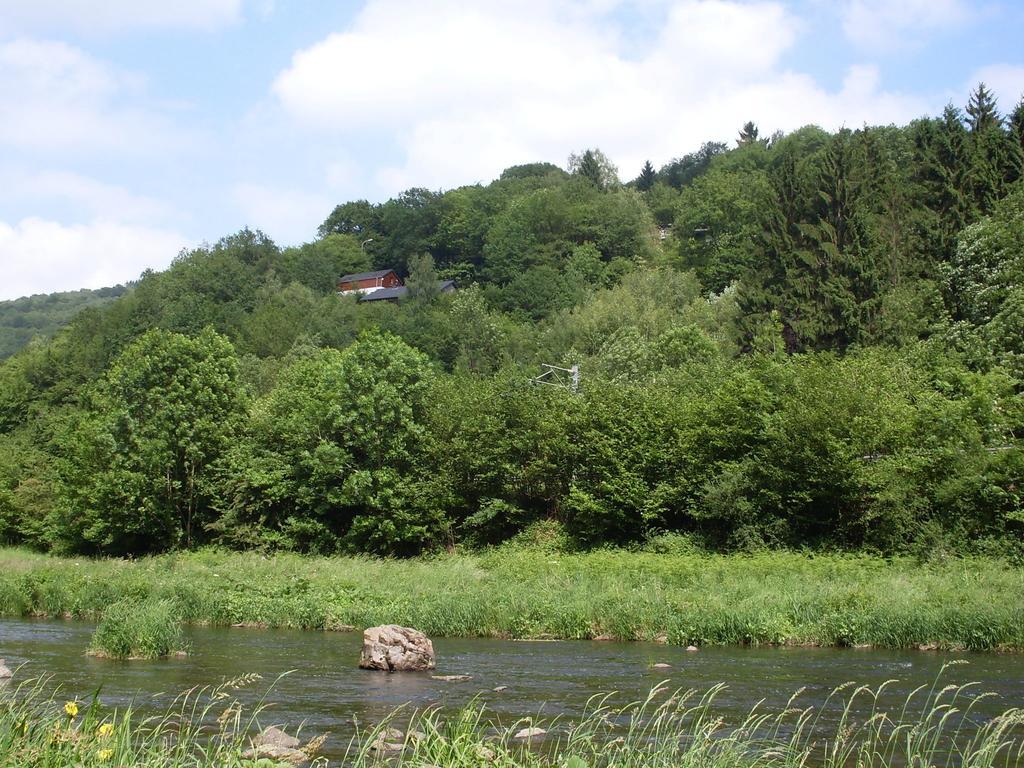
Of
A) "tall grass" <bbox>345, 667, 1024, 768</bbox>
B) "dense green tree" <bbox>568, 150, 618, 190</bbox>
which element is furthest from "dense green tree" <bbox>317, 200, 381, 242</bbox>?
"tall grass" <bbox>345, 667, 1024, 768</bbox>

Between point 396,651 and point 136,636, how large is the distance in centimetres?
581

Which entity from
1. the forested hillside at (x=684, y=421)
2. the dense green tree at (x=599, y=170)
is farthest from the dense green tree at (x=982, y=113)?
the dense green tree at (x=599, y=170)

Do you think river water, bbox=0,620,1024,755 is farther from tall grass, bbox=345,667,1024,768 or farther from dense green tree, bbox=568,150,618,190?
dense green tree, bbox=568,150,618,190

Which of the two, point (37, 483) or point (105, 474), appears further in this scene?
point (37, 483)

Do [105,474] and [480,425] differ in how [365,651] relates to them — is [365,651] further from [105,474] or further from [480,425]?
[105,474]

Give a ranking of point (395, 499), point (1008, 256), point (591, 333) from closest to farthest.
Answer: point (395, 499) < point (1008, 256) < point (591, 333)

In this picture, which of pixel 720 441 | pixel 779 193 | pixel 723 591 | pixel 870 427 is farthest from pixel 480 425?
pixel 779 193

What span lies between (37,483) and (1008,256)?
59007 mm

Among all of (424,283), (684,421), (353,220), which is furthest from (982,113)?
(353,220)

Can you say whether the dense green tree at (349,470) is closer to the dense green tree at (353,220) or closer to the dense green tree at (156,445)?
the dense green tree at (156,445)

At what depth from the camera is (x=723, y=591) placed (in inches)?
1209

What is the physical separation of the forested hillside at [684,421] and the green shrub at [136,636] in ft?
86.2

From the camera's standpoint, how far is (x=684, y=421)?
4859 centimetres

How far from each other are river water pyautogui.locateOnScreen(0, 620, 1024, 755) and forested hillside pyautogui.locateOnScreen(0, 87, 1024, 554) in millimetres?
17935
